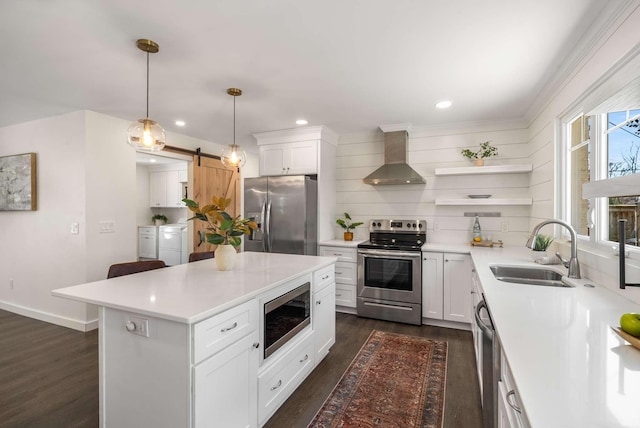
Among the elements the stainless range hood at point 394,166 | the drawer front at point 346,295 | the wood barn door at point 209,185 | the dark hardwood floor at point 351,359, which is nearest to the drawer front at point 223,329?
the dark hardwood floor at point 351,359

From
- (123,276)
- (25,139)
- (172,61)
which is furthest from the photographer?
(25,139)

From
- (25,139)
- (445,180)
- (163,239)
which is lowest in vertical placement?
(163,239)

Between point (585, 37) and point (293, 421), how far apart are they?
304 cm

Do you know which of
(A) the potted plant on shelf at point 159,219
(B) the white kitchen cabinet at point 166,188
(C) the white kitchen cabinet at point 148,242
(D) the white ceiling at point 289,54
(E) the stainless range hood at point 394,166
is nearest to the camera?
(D) the white ceiling at point 289,54

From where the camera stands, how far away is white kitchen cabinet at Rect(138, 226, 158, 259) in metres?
6.47

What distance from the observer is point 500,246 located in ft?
12.2

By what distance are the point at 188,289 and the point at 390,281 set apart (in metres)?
2.61

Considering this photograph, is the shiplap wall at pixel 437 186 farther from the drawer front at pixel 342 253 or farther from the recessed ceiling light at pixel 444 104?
the recessed ceiling light at pixel 444 104

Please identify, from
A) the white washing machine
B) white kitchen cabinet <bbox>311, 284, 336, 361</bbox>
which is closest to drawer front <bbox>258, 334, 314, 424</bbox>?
white kitchen cabinet <bbox>311, 284, 336, 361</bbox>

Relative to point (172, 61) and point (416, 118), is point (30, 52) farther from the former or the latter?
point (416, 118)

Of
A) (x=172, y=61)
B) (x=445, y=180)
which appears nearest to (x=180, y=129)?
(x=172, y=61)

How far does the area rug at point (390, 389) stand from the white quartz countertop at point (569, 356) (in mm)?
1011

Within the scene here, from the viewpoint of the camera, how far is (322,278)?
2664 millimetres

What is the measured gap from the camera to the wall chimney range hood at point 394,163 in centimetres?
398
